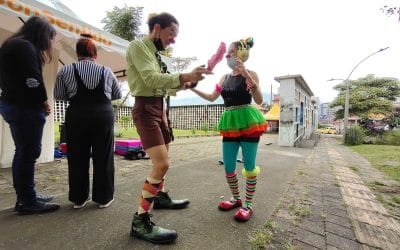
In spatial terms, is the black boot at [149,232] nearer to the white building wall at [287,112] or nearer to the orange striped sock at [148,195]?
the orange striped sock at [148,195]

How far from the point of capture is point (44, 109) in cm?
233

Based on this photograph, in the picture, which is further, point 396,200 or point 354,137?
point 354,137

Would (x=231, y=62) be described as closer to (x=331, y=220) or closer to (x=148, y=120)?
(x=148, y=120)

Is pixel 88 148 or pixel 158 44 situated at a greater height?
pixel 158 44

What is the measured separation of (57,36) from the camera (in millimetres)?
3799

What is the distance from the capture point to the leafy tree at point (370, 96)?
22016 mm

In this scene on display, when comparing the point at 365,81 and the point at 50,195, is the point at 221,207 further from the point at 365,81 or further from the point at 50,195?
the point at 365,81

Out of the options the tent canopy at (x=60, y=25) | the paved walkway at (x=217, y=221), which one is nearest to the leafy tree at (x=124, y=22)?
the tent canopy at (x=60, y=25)

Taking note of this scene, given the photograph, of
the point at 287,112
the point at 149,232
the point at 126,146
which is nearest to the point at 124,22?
the point at 287,112

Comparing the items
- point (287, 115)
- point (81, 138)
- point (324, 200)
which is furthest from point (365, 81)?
point (81, 138)

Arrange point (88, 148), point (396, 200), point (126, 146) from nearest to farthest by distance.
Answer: point (88, 148) < point (396, 200) < point (126, 146)

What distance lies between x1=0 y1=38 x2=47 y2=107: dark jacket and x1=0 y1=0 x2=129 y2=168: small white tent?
72cm

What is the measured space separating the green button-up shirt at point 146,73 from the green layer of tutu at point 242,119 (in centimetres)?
71

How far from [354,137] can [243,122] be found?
Result: 13.9 metres
